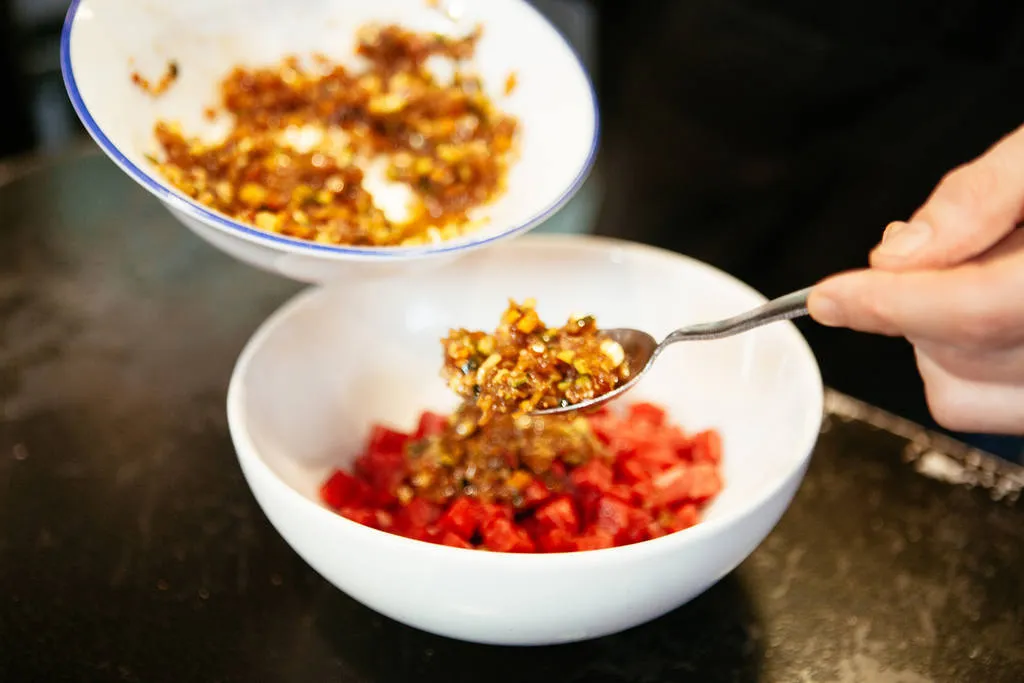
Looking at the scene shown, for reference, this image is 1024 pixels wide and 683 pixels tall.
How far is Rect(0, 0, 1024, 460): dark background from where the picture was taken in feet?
4.99

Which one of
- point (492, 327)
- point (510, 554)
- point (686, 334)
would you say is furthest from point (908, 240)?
point (492, 327)

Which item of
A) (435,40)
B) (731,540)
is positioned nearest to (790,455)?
(731,540)

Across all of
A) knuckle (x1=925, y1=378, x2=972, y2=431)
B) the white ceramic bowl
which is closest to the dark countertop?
the white ceramic bowl

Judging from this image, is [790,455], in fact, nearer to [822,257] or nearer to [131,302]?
[822,257]

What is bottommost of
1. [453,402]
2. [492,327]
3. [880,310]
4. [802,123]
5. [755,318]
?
[453,402]

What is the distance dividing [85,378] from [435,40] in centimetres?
74

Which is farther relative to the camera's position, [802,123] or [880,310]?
[802,123]

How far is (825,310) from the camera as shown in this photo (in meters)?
0.84

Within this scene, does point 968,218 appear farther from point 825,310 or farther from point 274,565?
point 274,565

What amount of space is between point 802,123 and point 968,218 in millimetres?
906

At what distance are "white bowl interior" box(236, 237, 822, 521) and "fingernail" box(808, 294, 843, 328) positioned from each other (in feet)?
0.78

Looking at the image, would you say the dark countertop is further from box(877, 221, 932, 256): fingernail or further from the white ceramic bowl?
box(877, 221, 932, 256): fingernail

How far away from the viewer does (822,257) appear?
1.71m

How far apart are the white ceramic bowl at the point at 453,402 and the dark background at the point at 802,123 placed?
0.51 m
